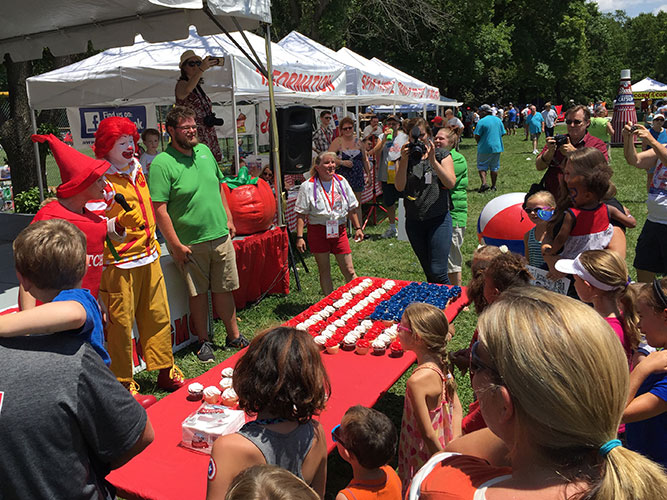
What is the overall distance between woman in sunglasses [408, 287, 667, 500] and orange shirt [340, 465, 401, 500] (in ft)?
3.18

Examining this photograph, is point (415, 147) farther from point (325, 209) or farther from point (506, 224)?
point (506, 224)

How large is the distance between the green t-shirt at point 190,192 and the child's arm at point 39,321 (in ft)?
9.02

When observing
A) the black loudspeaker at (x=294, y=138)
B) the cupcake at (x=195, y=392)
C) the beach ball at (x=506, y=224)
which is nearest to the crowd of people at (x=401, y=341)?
the cupcake at (x=195, y=392)

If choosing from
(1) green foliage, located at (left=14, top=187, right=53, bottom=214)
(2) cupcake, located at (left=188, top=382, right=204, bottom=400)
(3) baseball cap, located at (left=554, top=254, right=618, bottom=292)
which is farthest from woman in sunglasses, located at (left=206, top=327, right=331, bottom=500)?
(1) green foliage, located at (left=14, top=187, right=53, bottom=214)

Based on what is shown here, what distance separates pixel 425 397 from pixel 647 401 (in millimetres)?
848

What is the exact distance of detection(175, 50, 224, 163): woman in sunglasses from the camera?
4836 millimetres

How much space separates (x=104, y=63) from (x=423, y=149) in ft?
15.4

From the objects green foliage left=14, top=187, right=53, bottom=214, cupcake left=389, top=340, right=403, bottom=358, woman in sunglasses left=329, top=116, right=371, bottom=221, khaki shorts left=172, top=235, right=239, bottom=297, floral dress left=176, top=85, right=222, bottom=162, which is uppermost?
floral dress left=176, top=85, right=222, bottom=162

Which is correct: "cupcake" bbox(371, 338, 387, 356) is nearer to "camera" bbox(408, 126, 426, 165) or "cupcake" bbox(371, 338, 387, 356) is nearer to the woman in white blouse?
"camera" bbox(408, 126, 426, 165)

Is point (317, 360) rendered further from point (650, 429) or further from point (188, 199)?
point (188, 199)

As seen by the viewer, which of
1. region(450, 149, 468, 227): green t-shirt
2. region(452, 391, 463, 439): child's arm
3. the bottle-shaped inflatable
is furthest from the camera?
the bottle-shaped inflatable

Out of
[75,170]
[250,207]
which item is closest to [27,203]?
[250,207]

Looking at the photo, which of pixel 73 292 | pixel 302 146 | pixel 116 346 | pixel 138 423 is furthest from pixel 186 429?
pixel 302 146

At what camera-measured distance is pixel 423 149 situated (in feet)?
15.0
